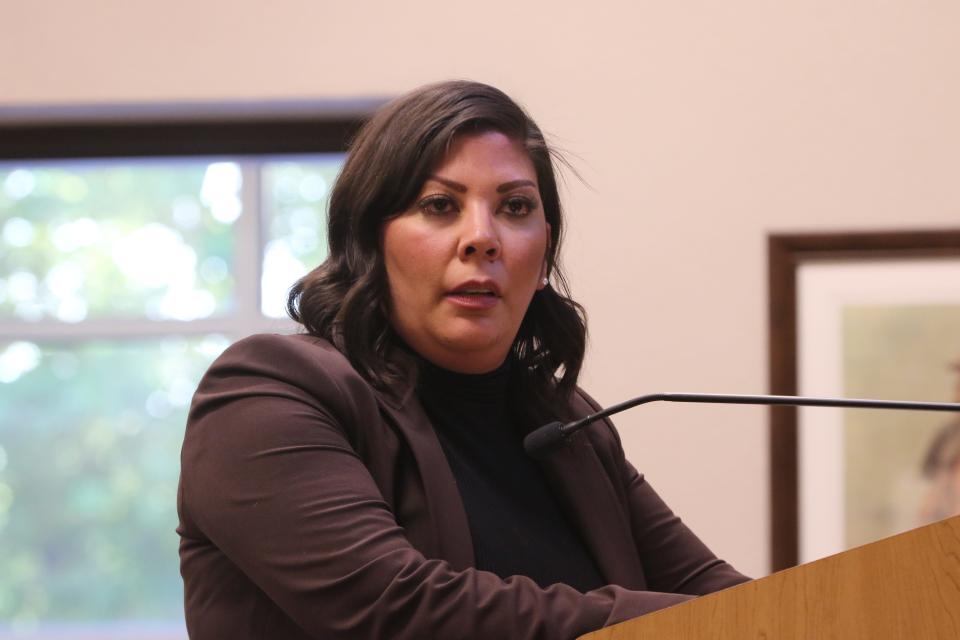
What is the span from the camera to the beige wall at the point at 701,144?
2898 millimetres

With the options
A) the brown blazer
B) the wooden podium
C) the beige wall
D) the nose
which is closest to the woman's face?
the nose

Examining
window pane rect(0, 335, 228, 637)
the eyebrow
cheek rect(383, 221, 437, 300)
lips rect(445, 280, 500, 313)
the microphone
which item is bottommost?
window pane rect(0, 335, 228, 637)

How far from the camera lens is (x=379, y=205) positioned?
5.36 ft

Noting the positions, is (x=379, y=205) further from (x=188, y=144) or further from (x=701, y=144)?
(x=188, y=144)

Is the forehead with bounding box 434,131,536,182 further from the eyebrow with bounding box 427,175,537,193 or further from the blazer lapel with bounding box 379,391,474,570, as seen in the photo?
the blazer lapel with bounding box 379,391,474,570

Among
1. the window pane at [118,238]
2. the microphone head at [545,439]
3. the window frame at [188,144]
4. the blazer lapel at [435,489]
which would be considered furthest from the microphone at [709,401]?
the window pane at [118,238]

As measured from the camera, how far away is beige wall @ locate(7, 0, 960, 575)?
2.90 meters

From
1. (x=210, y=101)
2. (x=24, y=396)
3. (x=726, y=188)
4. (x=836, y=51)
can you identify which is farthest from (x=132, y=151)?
(x=836, y=51)

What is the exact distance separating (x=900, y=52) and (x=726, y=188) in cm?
49

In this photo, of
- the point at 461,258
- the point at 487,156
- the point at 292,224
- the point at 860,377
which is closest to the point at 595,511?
the point at 461,258

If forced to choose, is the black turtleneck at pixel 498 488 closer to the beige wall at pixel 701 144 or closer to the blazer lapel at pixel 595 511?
the blazer lapel at pixel 595 511

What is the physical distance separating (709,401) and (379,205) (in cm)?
53

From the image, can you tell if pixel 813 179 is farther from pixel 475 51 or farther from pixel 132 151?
pixel 132 151

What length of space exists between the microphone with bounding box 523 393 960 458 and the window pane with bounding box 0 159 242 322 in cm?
194
